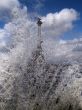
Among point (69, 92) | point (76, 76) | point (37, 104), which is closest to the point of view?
point (37, 104)

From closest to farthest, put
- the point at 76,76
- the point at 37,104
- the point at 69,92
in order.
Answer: the point at 37,104
the point at 69,92
the point at 76,76

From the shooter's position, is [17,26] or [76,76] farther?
[76,76]

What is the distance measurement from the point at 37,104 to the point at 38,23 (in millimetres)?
4503

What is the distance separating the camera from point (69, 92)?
1209 centimetres

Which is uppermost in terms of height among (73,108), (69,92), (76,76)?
(76,76)

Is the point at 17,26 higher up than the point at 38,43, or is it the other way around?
the point at 17,26

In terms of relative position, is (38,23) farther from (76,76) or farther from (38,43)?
(76,76)

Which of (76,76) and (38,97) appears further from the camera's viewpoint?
(76,76)

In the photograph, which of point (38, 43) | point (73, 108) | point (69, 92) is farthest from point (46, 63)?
point (73, 108)

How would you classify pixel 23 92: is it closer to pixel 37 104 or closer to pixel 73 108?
pixel 37 104

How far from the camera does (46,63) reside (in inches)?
476

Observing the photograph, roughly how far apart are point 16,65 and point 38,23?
9.45 feet

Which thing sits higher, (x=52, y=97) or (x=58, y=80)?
(x=58, y=80)

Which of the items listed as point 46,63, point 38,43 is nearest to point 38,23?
point 38,43
